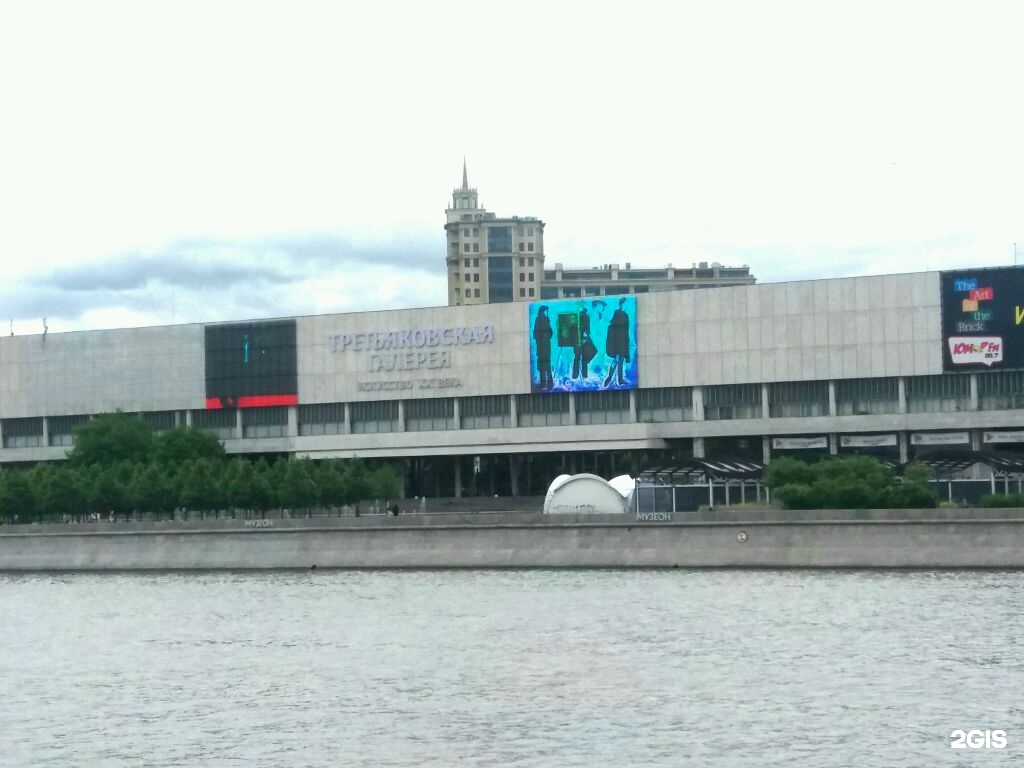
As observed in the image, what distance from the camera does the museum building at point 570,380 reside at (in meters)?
118

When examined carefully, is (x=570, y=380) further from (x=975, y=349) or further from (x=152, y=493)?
(x=152, y=493)

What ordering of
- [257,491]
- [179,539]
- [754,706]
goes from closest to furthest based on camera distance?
[754,706] < [179,539] < [257,491]

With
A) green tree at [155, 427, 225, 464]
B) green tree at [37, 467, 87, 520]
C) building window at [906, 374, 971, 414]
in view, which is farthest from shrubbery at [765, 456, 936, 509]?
green tree at [155, 427, 225, 464]

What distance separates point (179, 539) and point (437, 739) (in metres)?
58.9

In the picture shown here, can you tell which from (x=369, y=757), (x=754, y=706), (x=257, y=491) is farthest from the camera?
(x=257, y=491)

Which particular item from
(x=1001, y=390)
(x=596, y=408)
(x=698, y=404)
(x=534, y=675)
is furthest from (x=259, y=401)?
(x=534, y=675)

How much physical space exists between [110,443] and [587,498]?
46.9 metres

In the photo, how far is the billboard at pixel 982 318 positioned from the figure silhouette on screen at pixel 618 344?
21624 mm

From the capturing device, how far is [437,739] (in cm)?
3644

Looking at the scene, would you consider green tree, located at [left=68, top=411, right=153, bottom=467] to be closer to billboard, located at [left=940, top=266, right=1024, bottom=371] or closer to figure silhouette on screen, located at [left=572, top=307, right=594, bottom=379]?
figure silhouette on screen, located at [left=572, top=307, right=594, bottom=379]

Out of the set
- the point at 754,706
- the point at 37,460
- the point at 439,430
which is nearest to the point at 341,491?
the point at 439,430

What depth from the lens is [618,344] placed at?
418ft

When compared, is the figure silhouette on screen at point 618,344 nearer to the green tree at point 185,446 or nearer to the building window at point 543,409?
the building window at point 543,409

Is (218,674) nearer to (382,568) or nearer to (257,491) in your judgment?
(382,568)
